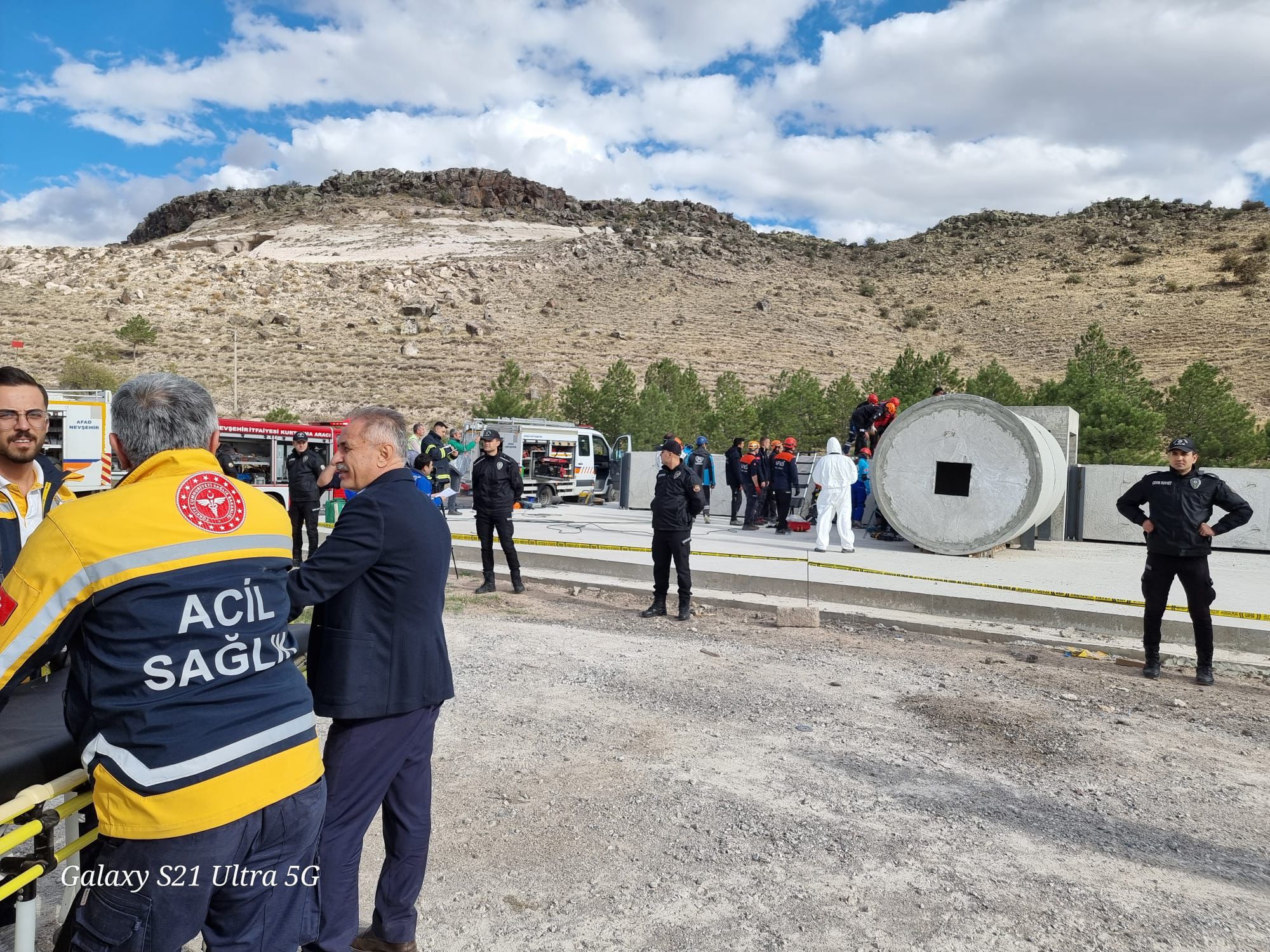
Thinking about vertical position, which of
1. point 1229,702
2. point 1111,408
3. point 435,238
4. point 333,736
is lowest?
point 1229,702

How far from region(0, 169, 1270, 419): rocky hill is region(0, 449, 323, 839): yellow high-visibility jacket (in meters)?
40.3

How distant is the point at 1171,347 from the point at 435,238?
69.5 m

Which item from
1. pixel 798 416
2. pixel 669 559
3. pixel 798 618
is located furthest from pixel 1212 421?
pixel 669 559

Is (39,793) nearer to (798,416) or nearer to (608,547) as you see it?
(608,547)

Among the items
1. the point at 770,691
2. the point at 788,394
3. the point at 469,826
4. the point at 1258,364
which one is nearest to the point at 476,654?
the point at 770,691

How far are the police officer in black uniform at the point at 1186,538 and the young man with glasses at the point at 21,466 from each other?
24.5 ft

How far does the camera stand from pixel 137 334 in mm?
47000

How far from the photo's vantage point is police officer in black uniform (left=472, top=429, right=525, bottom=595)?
10.2m

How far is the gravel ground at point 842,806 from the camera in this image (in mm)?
3318

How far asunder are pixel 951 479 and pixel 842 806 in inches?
372

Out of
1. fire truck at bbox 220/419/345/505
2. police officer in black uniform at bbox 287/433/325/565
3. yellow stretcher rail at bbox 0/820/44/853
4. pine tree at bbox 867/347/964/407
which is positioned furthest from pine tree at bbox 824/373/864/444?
yellow stretcher rail at bbox 0/820/44/853

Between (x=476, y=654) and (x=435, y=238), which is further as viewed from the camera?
(x=435, y=238)

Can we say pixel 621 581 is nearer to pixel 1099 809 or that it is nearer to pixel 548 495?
pixel 1099 809

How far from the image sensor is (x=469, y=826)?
407 centimetres
